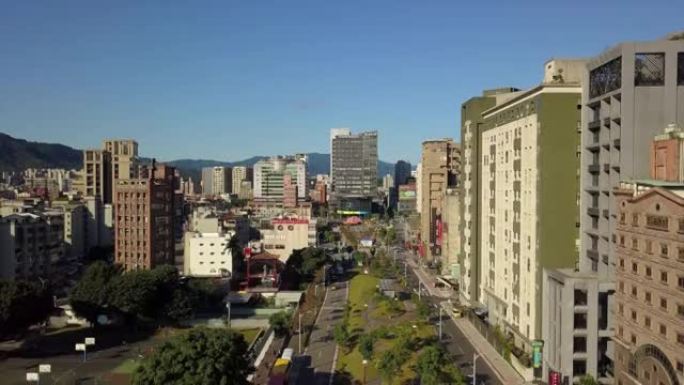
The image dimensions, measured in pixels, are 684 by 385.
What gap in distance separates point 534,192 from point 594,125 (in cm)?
800

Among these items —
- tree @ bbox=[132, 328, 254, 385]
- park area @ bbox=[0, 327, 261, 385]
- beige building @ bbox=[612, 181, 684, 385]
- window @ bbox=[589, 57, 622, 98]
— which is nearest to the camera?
beige building @ bbox=[612, 181, 684, 385]

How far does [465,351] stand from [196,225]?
6606 cm

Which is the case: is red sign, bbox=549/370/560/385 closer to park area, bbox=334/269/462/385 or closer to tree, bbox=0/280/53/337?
park area, bbox=334/269/462/385

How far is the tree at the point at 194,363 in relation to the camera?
37.3 meters

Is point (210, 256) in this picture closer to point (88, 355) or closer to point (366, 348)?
point (88, 355)

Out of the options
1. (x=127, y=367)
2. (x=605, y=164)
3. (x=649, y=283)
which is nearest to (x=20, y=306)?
(x=127, y=367)

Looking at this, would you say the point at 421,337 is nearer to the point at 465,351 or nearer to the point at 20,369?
the point at 465,351

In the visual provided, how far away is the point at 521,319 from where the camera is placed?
56656mm

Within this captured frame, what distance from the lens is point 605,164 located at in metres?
45.6

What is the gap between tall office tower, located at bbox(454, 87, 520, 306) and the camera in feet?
246

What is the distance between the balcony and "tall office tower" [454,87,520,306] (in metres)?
24.6

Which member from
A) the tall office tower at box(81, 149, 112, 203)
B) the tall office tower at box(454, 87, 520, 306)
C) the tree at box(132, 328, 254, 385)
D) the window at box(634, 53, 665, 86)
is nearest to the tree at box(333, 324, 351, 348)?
the tree at box(132, 328, 254, 385)

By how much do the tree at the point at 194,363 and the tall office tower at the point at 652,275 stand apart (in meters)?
23.0

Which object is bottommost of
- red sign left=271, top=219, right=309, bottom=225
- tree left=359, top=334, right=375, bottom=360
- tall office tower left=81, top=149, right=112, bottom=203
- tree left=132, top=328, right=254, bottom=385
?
tree left=359, top=334, right=375, bottom=360
